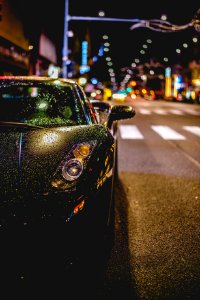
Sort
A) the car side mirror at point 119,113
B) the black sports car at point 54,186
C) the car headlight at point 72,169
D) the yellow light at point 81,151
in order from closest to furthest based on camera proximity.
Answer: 1. the black sports car at point 54,186
2. the car headlight at point 72,169
3. the yellow light at point 81,151
4. the car side mirror at point 119,113

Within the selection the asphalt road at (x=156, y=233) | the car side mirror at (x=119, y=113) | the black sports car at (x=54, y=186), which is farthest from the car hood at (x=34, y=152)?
the car side mirror at (x=119, y=113)

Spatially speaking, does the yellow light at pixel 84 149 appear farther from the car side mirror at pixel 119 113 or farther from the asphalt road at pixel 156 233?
the car side mirror at pixel 119 113

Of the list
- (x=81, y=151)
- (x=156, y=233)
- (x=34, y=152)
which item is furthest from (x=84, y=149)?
(x=156, y=233)

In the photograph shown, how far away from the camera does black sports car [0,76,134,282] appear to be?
235 centimetres

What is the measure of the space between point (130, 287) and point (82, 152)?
3.50 feet

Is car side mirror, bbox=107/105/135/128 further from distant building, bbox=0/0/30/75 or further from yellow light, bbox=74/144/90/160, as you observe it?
distant building, bbox=0/0/30/75

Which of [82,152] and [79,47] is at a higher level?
[79,47]

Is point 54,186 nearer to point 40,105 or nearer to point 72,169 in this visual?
point 72,169

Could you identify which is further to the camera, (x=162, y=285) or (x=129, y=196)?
(x=129, y=196)

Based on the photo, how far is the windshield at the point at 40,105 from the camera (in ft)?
13.1

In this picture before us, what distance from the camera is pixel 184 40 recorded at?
74250 mm

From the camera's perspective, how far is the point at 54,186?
2.62 metres

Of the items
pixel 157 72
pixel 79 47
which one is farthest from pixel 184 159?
pixel 157 72

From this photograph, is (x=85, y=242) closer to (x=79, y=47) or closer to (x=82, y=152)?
(x=82, y=152)
